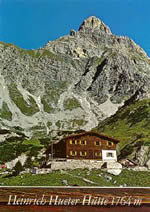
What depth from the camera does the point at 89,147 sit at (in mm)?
61000

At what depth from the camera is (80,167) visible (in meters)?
51.9

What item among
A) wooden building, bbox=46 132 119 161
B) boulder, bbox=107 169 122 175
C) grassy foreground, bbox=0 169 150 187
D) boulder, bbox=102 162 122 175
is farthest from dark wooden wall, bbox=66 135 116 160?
grassy foreground, bbox=0 169 150 187

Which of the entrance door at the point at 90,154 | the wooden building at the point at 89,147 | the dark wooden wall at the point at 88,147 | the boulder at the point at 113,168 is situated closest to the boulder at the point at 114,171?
the boulder at the point at 113,168

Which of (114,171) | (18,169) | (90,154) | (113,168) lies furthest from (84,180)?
(18,169)

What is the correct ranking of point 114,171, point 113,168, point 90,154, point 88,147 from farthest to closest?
point 88,147 → point 90,154 → point 113,168 → point 114,171

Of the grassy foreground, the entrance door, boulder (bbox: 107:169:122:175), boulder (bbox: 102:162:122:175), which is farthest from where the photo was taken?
the entrance door

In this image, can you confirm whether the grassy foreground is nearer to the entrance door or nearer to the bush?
the bush

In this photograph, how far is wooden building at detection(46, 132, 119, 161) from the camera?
2372 inches

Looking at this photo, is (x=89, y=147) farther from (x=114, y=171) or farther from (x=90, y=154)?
(x=114, y=171)

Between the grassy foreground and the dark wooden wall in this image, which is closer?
the grassy foreground

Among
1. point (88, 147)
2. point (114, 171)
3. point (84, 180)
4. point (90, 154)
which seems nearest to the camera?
point (84, 180)

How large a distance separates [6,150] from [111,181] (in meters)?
57.3

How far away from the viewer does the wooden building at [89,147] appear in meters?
60.2

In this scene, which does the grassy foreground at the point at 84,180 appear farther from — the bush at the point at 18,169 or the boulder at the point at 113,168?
the bush at the point at 18,169
